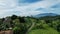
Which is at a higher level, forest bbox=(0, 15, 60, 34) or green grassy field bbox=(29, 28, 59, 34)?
forest bbox=(0, 15, 60, 34)

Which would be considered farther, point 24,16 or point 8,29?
point 24,16


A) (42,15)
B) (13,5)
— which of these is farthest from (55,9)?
(13,5)

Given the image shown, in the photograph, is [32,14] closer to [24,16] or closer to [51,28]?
[24,16]

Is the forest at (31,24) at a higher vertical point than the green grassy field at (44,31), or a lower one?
Answer: higher

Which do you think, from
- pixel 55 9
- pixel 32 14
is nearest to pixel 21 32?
pixel 32 14

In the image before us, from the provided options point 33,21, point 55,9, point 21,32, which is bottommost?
point 21,32

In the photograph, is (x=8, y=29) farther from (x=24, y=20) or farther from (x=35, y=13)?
(x=35, y=13)

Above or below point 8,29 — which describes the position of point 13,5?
above
